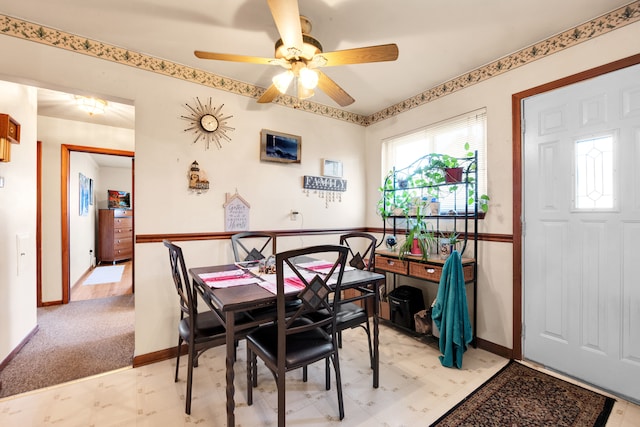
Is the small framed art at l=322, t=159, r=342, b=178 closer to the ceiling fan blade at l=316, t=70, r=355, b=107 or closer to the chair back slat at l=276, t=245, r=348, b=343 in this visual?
the ceiling fan blade at l=316, t=70, r=355, b=107

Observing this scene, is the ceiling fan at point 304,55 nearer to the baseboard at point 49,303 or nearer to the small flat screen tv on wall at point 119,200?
the baseboard at point 49,303

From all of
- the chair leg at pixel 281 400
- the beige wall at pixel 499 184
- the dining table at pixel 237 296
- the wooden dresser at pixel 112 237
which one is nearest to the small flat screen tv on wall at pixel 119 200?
the wooden dresser at pixel 112 237

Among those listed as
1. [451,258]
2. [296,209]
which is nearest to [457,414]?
[451,258]

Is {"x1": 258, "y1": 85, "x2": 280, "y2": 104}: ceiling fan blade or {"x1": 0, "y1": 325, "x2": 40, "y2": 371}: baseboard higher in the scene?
{"x1": 258, "y1": 85, "x2": 280, "y2": 104}: ceiling fan blade

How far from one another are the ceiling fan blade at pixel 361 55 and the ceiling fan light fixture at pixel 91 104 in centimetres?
272

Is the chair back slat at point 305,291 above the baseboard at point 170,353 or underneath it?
above

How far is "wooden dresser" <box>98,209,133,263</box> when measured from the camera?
6258 mm

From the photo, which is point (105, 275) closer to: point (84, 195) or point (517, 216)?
point (84, 195)

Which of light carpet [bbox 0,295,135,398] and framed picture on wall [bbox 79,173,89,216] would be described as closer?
light carpet [bbox 0,295,135,398]

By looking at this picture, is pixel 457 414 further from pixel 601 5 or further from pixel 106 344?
pixel 106 344

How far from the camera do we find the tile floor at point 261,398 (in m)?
1.61

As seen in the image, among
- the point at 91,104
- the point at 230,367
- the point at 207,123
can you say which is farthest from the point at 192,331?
the point at 91,104

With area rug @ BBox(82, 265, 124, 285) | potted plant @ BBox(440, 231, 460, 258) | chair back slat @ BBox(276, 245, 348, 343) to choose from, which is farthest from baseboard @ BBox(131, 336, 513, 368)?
area rug @ BBox(82, 265, 124, 285)

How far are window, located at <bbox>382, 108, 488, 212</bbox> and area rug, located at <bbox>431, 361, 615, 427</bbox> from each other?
145 centimetres
